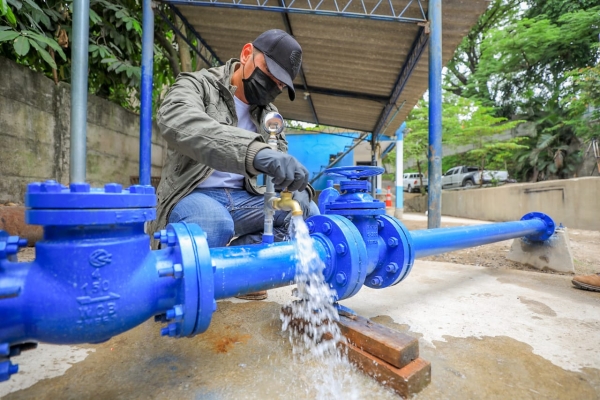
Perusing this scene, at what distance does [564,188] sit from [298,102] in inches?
212

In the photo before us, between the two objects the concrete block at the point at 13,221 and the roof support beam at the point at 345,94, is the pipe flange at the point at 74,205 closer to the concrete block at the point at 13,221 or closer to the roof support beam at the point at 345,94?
the concrete block at the point at 13,221

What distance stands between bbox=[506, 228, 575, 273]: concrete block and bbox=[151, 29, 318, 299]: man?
81.7 inches

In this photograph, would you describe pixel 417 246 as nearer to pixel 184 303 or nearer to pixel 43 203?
pixel 184 303

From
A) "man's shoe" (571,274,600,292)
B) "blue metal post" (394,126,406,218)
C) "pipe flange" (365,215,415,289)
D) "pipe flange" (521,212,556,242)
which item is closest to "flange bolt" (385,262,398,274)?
"pipe flange" (365,215,415,289)

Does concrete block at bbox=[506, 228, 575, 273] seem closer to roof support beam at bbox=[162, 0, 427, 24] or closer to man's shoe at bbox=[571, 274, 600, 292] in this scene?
A: man's shoe at bbox=[571, 274, 600, 292]

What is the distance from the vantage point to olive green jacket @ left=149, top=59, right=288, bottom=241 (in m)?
1.01

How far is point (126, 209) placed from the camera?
0.67 meters

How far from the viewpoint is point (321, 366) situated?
1.06 metres

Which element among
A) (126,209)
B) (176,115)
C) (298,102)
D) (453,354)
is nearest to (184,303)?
(126,209)

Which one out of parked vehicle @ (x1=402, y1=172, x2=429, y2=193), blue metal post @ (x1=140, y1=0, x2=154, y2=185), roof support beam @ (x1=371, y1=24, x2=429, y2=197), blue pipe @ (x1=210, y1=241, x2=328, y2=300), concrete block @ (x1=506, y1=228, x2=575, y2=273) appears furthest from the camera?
parked vehicle @ (x1=402, y1=172, x2=429, y2=193)

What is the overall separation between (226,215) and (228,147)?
42cm

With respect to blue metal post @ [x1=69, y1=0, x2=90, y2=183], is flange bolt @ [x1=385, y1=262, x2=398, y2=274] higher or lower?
lower

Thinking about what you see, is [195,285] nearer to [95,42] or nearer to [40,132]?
[40,132]

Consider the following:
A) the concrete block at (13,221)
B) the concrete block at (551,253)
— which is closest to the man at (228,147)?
the concrete block at (13,221)
